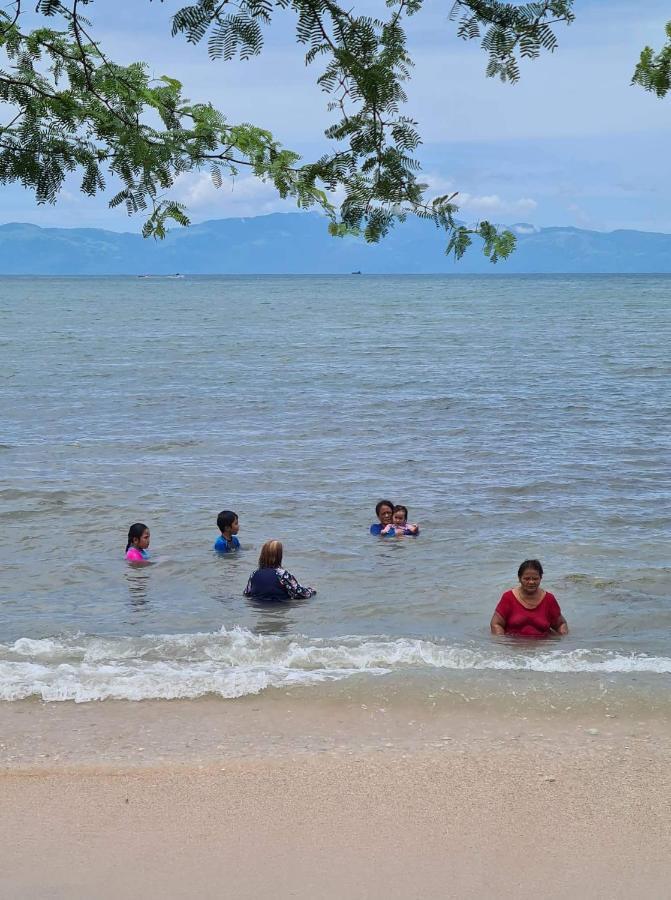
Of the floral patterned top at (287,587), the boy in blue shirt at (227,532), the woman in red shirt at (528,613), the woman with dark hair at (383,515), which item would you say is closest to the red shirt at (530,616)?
the woman in red shirt at (528,613)

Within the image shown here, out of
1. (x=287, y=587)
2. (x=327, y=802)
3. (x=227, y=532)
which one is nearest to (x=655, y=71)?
(x=327, y=802)

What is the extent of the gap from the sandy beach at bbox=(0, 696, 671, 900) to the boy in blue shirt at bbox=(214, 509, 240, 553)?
5831 millimetres

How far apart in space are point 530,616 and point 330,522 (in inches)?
249

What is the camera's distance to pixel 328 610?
41.3ft

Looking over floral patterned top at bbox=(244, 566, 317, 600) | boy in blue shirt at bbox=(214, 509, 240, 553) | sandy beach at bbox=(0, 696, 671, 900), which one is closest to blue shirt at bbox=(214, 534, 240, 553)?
boy in blue shirt at bbox=(214, 509, 240, 553)

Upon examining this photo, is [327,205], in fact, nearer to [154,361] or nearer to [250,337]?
[154,361]

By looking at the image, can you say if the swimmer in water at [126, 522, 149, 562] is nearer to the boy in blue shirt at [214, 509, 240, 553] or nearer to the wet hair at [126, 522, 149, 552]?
the wet hair at [126, 522, 149, 552]

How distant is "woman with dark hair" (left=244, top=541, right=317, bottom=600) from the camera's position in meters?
12.7

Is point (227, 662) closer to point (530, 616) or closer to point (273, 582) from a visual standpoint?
point (273, 582)

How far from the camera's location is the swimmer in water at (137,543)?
1447 cm

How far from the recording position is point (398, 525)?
15.8 m

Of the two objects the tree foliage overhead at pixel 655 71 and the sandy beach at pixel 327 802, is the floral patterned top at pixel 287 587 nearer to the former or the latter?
the sandy beach at pixel 327 802

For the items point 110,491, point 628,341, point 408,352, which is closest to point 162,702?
point 110,491

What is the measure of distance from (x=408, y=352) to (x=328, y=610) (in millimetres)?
38195
